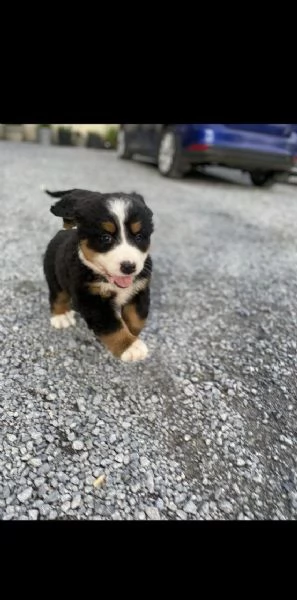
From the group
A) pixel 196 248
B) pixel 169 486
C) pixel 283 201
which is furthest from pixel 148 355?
pixel 283 201

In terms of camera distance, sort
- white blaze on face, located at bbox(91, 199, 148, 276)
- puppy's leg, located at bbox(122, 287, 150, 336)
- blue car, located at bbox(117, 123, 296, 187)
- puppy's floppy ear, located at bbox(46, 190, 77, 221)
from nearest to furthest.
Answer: white blaze on face, located at bbox(91, 199, 148, 276) → puppy's floppy ear, located at bbox(46, 190, 77, 221) → puppy's leg, located at bbox(122, 287, 150, 336) → blue car, located at bbox(117, 123, 296, 187)

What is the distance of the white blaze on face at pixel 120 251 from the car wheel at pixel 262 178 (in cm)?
795

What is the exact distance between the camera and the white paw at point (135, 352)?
2980 mm

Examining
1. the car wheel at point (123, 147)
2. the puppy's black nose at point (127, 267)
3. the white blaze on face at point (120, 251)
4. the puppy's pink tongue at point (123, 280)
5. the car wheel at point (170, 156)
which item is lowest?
the car wheel at point (123, 147)

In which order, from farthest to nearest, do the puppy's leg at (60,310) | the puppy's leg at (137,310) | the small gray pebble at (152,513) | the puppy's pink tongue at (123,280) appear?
the puppy's leg at (60,310) < the puppy's leg at (137,310) < the puppy's pink tongue at (123,280) < the small gray pebble at (152,513)

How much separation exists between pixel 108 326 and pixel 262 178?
322 inches

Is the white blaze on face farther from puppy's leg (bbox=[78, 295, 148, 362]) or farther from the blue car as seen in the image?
the blue car

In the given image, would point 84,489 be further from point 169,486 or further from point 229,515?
point 229,515

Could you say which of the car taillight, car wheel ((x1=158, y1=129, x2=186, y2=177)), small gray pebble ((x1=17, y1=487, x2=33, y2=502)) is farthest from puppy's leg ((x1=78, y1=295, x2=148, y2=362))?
car wheel ((x1=158, y1=129, x2=186, y2=177))

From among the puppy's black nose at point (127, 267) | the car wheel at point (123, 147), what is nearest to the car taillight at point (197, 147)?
the car wheel at point (123, 147)

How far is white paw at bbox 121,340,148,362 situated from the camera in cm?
298

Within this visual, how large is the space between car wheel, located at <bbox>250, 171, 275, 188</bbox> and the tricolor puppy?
749 cm

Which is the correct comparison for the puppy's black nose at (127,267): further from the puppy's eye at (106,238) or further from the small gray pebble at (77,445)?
the small gray pebble at (77,445)

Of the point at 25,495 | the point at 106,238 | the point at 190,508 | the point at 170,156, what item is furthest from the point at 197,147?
the point at 25,495
